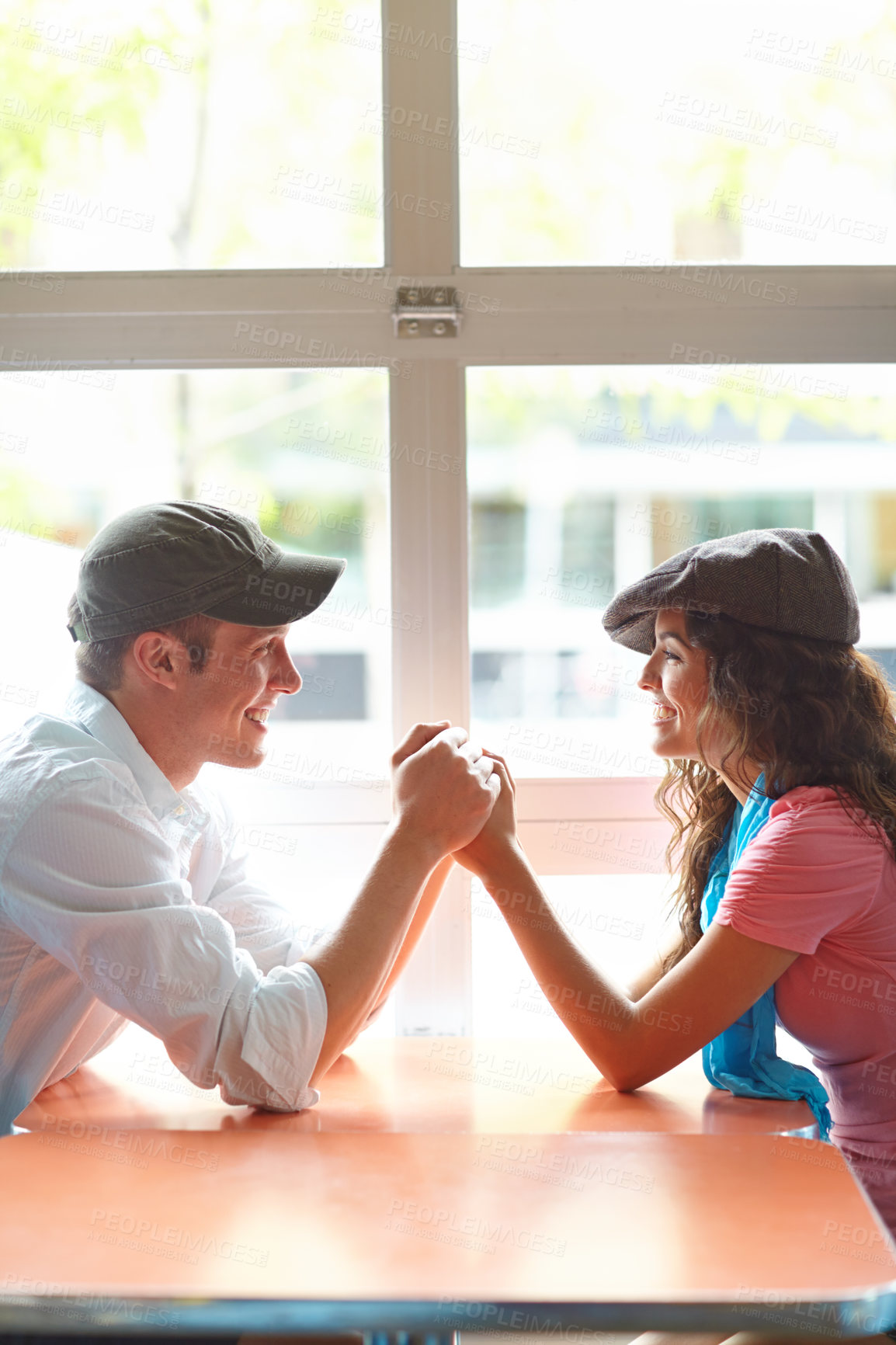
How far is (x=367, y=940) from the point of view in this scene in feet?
4.43

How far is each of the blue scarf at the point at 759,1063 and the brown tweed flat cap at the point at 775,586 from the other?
0.22 metres

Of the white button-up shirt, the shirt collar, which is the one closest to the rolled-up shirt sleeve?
the white button-up shirt

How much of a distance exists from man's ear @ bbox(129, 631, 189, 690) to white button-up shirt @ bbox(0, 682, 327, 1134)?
85 millimetres

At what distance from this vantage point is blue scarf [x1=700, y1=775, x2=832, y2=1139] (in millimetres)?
1357

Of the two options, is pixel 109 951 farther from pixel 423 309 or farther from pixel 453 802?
pixel 423 309

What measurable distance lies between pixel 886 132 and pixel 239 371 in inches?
45.7

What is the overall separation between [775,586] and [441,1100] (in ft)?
2.49

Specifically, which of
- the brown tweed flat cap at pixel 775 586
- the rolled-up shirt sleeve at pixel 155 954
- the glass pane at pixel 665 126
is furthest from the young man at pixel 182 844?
the glass pane at pixel 665 126

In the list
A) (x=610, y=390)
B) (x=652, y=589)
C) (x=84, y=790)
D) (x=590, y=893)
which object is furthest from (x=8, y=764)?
(x=610, y=390)

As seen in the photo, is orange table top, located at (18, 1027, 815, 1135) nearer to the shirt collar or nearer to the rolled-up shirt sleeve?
the rolled-up shirt sleeve

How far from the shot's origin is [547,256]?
1.93 metres

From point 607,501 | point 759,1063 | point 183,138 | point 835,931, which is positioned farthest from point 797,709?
point 183,138

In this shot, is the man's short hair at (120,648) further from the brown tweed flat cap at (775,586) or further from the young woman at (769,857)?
the brown tweed flat cap at (775,586)

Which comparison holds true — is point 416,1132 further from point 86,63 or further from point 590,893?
point 86,63
